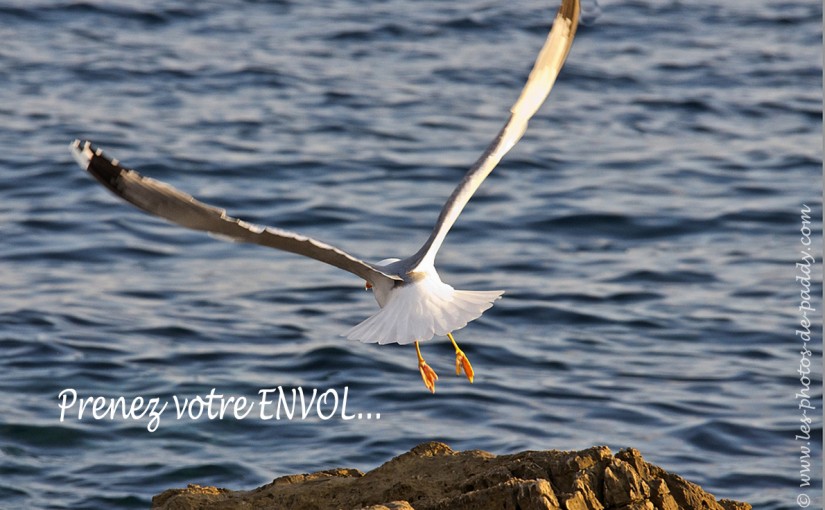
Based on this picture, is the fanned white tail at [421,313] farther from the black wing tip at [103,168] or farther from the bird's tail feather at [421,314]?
the black wing tip at [103,168]

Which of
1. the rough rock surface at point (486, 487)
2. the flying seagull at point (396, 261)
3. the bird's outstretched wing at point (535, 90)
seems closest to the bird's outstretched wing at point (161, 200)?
the flying seagull at point (396, 261)

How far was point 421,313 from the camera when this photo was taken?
5941 millimetres

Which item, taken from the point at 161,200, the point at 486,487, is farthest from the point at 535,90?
the point at 486,487

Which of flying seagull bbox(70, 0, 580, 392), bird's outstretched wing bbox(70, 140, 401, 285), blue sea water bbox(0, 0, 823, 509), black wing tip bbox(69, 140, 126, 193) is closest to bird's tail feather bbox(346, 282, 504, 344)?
flying seagull bbox(70, 0, 580, 392)

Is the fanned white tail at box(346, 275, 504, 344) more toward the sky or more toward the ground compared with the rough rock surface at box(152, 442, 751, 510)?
more toward the sky

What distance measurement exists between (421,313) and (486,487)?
1430 mm

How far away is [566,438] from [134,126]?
7.53 metres

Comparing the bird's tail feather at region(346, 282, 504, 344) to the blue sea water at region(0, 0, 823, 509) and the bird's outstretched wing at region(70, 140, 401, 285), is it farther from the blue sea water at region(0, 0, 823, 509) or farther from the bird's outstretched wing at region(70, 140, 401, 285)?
the blue sea water at region(0, 0, 823, 509)

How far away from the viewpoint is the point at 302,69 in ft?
53.1

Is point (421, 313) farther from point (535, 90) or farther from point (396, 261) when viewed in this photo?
point (535, 90)

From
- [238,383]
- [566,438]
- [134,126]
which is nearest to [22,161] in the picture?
[134,126]

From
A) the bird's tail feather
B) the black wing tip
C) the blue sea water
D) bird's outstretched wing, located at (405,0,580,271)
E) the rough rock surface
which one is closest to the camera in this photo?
the rough rock surface

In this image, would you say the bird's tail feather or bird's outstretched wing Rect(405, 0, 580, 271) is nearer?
the bird's tail feather

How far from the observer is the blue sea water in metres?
8.31
